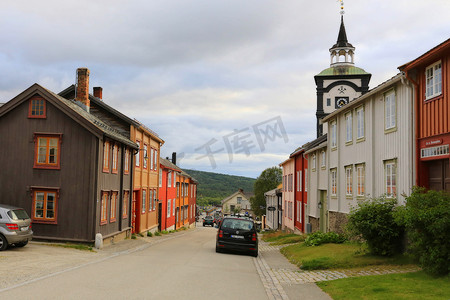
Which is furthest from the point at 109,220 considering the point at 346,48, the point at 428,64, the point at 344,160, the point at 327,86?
the point at 346,48

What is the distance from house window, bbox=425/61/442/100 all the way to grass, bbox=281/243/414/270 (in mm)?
4769

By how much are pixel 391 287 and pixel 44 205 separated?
1503 cm

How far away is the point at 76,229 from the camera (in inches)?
744

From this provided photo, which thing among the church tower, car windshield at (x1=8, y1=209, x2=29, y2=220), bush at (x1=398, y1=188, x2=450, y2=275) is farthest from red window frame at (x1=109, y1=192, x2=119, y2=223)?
the church tower

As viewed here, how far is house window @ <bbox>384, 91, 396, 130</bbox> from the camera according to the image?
15312 millimetres

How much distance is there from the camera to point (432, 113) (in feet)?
41.9

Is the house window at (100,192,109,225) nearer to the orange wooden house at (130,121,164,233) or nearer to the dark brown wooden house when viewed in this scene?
the dark brown wooden house

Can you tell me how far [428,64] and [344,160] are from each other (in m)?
8.98

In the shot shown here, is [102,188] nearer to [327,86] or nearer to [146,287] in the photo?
[146,287]

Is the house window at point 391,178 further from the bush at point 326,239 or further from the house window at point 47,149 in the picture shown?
the house window at point 47,149

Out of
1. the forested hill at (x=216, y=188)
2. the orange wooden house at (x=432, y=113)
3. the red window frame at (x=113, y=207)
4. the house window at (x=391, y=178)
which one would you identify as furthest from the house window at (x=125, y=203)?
the forested hill at (x=216, y=188)

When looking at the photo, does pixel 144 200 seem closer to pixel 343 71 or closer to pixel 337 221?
pixel 337 221

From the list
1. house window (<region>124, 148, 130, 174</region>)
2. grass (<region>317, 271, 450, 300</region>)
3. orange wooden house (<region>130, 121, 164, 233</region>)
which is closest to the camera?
grass (<region>317, 271, 450, 300</region>)

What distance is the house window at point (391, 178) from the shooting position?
49.7 feet
